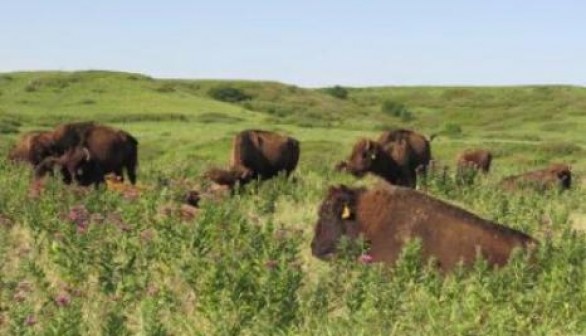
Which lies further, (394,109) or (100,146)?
(394,109)

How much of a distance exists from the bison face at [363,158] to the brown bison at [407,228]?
10.2m

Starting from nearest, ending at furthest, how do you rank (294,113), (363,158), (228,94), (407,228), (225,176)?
(407,228), (225,176), (363,158), (294,113), (228,94)

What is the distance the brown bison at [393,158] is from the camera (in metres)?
21.5

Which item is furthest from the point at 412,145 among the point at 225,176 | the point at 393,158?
the point at 225,176

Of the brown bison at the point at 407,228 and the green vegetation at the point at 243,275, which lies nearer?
the green vegetation at the point at 243,275

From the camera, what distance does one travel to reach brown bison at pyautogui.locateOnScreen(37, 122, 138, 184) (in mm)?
19375

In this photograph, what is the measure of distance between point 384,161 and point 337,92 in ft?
351

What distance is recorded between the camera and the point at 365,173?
70.3 ft

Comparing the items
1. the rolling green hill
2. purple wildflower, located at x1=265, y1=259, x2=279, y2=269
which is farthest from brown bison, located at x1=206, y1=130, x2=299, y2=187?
the rolling green hill

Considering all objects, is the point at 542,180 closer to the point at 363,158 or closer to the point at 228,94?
the point at 363,158

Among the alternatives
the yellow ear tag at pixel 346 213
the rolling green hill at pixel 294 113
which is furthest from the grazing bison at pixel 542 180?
the rolling green hill at pixel 294 113

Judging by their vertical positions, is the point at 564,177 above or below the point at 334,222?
below

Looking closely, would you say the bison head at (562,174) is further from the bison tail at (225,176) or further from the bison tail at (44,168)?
the bison tail at (44,168)

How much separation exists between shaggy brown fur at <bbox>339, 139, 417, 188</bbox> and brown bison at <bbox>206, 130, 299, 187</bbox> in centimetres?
145
